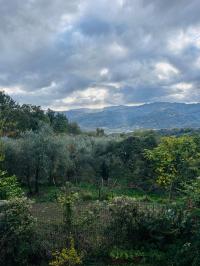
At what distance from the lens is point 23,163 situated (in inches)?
1555

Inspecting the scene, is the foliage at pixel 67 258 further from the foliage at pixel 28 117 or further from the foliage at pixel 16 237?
the foliage at pixel 28 117

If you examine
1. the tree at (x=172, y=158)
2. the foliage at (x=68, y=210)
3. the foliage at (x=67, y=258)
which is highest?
the tree at (x=172, y=158)

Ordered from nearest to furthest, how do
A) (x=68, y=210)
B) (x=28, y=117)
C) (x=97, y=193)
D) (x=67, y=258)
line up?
(x=67, y=258), (x=68, y=210), (x=97, y=193), (x=28, y=117)

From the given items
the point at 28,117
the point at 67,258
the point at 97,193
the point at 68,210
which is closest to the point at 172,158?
the point at 97,193

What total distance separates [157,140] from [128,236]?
30231 millimetres

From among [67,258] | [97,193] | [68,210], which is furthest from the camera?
[97,193]

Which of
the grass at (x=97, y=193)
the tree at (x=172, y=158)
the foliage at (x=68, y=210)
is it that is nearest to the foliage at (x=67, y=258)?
the foliage at (x=68, y=210)

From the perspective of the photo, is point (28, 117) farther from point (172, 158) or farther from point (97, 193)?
point (172, 158)

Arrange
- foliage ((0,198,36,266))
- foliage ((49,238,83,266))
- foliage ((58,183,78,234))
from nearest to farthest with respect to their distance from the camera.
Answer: foliage ((49,238,83,266)) → foliage ((0,198,36,266)) → foliage ((58,183,78,234))

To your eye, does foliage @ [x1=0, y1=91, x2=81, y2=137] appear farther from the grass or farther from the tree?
the tree

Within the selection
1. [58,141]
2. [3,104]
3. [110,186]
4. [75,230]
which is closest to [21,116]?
[3,104]

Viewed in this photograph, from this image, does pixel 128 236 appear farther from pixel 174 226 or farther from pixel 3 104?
pixel 3 104

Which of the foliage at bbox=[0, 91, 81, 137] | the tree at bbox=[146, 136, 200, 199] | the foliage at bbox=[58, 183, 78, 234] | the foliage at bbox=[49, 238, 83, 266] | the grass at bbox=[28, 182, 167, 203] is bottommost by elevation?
the grass at bbox=[28, 182, 167, 203]

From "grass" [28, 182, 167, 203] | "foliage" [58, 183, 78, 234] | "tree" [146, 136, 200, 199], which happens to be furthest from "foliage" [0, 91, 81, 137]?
"foliage" [58, 183, 78, 234]
